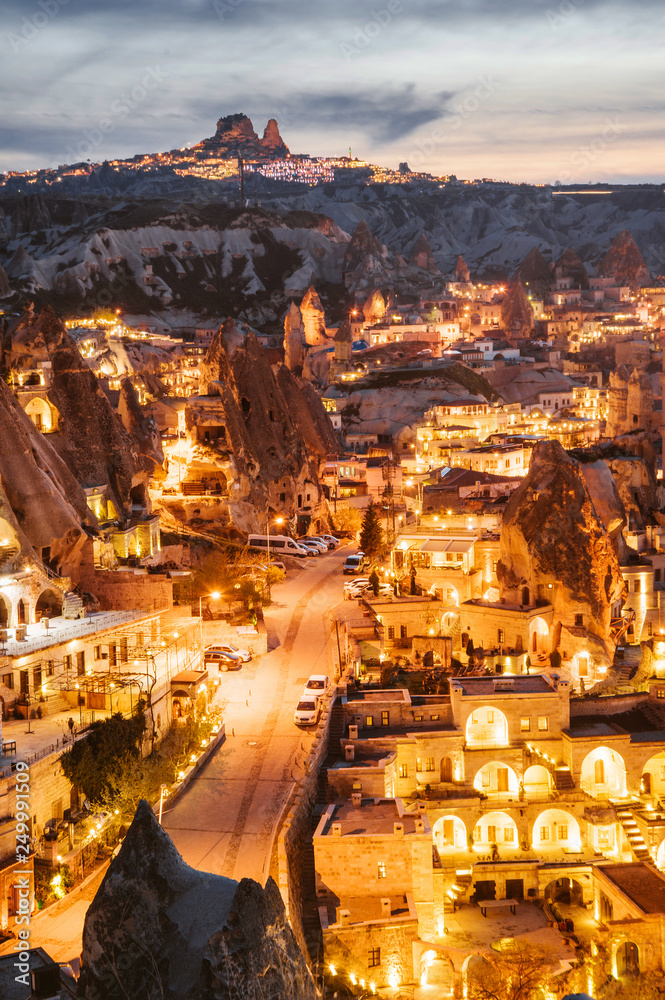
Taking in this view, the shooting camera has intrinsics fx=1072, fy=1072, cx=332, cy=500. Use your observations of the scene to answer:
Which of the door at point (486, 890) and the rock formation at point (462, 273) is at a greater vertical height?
the rock formation at point (462, 273)

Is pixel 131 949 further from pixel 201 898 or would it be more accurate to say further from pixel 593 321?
pixel 593 321

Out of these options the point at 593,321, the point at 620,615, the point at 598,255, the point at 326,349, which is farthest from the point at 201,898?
the point at 598,255

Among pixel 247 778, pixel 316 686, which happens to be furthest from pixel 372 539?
pixel 247 778

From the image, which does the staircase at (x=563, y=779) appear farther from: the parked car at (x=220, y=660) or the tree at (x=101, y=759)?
the tree at (x=101, y=759)

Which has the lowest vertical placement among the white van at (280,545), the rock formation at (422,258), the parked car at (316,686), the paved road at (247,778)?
the paved road at (247,778)

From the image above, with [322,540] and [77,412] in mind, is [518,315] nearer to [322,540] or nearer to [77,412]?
[322,540]

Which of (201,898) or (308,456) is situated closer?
(201,898)

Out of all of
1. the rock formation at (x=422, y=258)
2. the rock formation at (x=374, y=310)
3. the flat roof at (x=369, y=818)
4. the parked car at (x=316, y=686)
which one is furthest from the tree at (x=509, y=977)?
the rock formation at (x=422, y=258)
